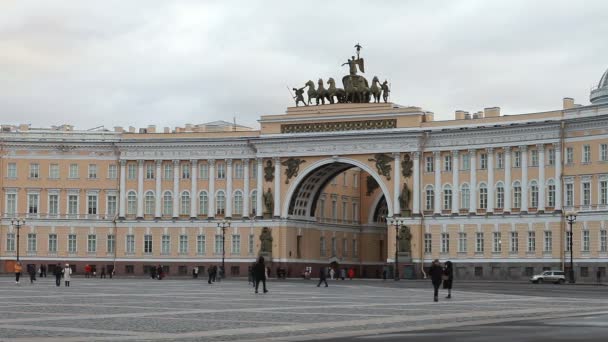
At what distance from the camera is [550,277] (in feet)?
285

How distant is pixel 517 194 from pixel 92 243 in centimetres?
3875

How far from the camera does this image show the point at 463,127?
97625 millimetres

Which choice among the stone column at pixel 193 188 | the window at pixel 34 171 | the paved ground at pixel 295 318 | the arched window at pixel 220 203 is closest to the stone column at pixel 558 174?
the arched window at pixel 220 203

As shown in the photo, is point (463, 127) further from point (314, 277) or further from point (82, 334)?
point (82, 334)

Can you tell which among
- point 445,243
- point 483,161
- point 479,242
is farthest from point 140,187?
point 483,161

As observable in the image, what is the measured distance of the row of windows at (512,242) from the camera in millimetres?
91125

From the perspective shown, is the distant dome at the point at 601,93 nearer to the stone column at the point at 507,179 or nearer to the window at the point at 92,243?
the stone column at the point at 507,179

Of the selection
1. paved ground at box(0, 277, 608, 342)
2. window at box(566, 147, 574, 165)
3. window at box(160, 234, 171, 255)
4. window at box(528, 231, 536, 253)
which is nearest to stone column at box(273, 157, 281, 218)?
window at box(160, 234, 171, 255)

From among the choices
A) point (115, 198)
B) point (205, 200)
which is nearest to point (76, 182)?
point (115, 198)

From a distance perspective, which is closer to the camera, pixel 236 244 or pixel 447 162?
pixel 447 162

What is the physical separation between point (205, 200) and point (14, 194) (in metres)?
17.2

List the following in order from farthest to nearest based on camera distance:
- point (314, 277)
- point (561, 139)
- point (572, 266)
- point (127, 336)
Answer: point (314, 277), point (561, 139), point (572, 266), point (127, 336)

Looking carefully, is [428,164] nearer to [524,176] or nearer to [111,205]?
[524,176]

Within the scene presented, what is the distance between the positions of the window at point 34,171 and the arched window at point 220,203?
16.3 meters
